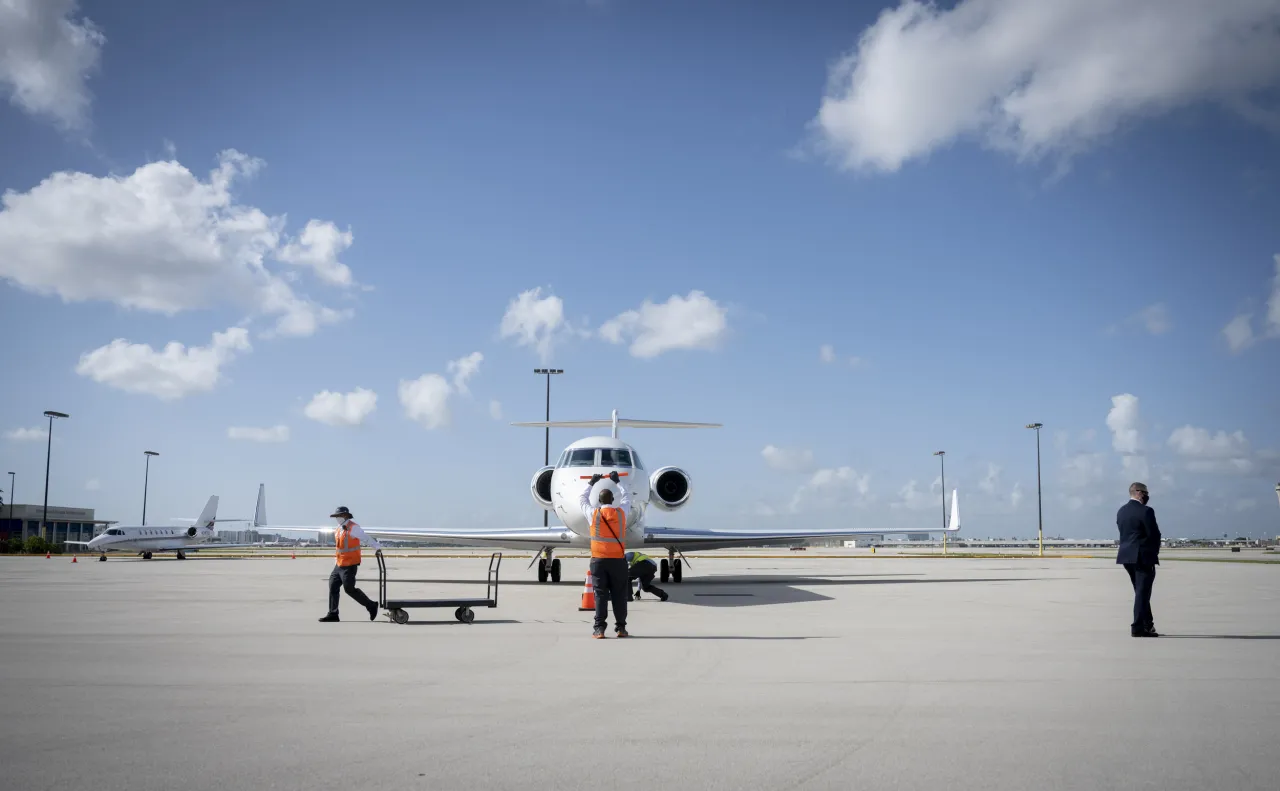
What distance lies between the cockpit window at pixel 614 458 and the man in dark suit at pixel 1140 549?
935cm

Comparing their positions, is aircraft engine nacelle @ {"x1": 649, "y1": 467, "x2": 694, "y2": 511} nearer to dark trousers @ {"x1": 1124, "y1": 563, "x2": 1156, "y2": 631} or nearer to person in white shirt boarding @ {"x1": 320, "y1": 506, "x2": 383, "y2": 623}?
person in white shirt boarding @ {"x1": 320, "y1": 506, "x2": 383, "y2": 623}

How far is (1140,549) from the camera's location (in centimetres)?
1027

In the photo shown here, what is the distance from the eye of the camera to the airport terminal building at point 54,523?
9881 cm

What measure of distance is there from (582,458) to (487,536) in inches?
172

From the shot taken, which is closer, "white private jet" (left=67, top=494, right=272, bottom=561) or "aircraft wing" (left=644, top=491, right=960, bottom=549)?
"aircraft wing" (left=644, top=491, right=960, bottom=549)

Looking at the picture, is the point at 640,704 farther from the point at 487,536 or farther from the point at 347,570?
the point at 487,536

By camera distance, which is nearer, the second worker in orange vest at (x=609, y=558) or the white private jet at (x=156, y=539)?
the second worker in orange vest at (x=609, y=558)

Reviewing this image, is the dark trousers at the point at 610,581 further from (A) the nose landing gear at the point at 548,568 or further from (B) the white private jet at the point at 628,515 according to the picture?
(A) the nose landing gear at the point at 548,568

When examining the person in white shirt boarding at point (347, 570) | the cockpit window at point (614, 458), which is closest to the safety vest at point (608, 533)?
the person in white shirt boarding at point (347, 570)

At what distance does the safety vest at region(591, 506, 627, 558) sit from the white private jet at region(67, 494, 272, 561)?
1817 inches

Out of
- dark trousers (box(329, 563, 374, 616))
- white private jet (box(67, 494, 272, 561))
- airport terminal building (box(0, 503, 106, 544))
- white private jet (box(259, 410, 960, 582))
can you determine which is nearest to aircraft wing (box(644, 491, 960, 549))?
white private jet (box(259, 410, 960, 582))

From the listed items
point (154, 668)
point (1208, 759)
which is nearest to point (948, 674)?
point (1208, 759)

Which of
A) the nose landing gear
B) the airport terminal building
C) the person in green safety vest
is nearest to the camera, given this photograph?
the person in green safety vest

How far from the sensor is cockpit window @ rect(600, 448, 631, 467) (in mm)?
17656
